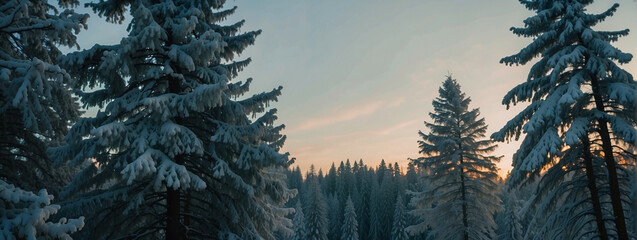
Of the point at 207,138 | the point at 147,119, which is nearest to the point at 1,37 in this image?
the point at 147,119

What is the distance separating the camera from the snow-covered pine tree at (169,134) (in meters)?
7.33

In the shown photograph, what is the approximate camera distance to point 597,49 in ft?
30.6

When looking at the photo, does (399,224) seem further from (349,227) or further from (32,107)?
(32,107)

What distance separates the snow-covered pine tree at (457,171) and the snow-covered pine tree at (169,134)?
1342 centimetres

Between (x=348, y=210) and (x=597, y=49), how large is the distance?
1983 inches

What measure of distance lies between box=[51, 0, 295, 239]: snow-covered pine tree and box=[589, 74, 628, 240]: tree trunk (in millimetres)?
8466

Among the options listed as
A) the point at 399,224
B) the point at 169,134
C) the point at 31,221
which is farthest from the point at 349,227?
the point at 31,221

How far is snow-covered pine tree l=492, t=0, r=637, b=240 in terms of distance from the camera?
8913mm

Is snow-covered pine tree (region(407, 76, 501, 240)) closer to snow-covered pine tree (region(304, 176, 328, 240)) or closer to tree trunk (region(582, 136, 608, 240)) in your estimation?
tree trunk (region(582, 136, 608, 240))

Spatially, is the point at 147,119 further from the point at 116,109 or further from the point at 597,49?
the point at 597,49

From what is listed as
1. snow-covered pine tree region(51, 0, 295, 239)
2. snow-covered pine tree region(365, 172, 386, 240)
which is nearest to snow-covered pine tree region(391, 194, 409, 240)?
snow-covered pine tree region(365, 172, 386, 240)

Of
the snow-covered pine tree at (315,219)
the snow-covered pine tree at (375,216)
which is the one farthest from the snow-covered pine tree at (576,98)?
the snow-covered pine tree at (375,216)

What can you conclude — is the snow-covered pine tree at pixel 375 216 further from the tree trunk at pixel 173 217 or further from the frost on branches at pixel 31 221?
the frost on branches at pixel 31 221

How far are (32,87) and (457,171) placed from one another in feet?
63.0
